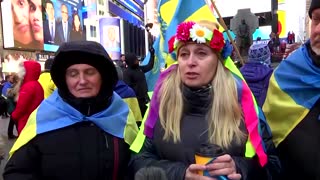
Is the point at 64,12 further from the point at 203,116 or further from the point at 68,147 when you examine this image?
the point at 203,116

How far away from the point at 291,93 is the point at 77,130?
1227 millimetres

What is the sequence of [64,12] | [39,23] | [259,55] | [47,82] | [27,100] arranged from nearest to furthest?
[259,55], [47,82], [27,100], [39,23], [64,12]

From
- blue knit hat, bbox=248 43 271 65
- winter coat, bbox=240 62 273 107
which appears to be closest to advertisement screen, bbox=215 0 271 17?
blue knit hat, bbox=248 43 271 65

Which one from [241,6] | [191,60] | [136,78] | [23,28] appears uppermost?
[241,6]

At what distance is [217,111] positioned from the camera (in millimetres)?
2074

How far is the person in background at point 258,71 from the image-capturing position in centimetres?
417

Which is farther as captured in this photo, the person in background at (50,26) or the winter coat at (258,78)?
the person in background at (50,26)

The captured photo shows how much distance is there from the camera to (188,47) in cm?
215

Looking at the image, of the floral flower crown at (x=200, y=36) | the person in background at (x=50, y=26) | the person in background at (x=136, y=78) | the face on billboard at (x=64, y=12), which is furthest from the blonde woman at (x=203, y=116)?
the face on billboard at (x=64, y=12)

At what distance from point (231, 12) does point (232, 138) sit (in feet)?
121

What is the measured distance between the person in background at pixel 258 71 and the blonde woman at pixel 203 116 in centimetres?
195

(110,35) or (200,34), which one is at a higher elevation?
(110,35)

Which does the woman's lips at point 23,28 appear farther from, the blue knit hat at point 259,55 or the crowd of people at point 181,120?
the crowd of people at point 181,120

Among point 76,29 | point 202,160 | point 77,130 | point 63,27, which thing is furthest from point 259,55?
point 76,29
